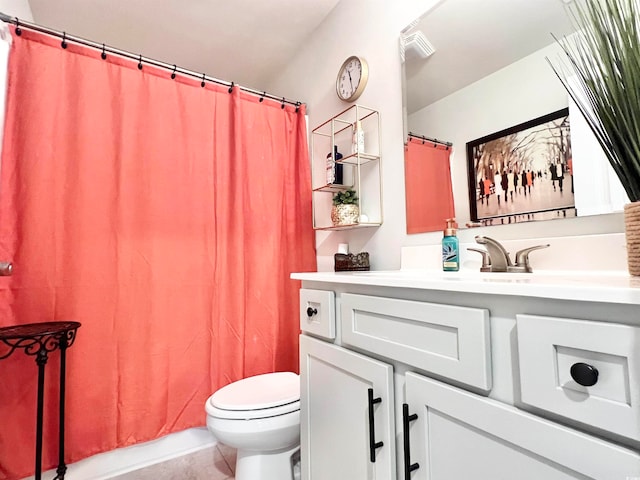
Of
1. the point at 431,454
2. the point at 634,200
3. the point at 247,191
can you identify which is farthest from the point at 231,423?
the point at 634,200

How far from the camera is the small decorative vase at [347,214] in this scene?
1494 mm

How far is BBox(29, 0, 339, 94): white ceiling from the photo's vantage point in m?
1.70

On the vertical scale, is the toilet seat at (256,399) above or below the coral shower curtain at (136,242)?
below

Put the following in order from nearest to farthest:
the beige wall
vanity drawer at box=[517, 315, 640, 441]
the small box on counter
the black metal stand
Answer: vanity drawer at box=[517, 315, 640, 441], the black metal stand, the beige wall, the small box on counter

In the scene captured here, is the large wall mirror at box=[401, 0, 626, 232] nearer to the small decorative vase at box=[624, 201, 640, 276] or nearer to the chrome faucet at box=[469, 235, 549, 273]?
the chrome faucet at box=[469, 235, 549, 273]

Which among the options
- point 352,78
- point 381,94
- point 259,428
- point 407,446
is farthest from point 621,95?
point 259,428

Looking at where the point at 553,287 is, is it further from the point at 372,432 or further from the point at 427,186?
the point at 427,186

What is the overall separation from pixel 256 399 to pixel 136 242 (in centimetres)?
90

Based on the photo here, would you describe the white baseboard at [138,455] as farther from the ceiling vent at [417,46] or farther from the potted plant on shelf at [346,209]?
the ceiling vent at [417,46]

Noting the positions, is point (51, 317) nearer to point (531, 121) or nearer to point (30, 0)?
point (30, 0)

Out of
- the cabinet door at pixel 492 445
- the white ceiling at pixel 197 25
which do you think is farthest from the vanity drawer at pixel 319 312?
the white ceiling at pixel 197 25

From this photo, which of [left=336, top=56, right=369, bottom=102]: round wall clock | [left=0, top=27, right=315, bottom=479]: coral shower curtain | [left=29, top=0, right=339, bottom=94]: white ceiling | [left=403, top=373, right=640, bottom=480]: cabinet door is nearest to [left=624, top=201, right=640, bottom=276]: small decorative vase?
[left=403, top=373, right=640, bottom=480]: cabinet door

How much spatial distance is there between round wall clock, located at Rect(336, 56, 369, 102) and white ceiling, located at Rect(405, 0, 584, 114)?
27 cm

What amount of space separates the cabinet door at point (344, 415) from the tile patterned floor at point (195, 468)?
0.66 meters
